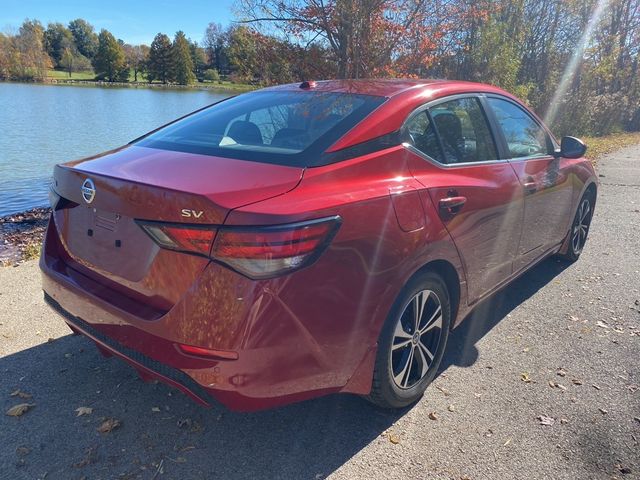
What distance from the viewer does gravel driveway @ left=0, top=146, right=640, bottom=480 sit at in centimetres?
235

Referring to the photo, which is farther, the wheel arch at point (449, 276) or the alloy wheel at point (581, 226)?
the alloy wheel at point (581, 226)

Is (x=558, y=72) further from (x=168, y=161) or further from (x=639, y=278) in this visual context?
(x=168, y=161)

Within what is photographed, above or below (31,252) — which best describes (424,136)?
above

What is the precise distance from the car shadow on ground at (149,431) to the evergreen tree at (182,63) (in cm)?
8337

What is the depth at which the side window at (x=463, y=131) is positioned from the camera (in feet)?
9.64

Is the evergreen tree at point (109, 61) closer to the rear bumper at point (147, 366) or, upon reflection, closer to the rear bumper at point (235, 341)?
the rear bumper at point (147, 366)

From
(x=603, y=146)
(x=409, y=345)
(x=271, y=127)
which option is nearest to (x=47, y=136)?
(x=271, y=127)

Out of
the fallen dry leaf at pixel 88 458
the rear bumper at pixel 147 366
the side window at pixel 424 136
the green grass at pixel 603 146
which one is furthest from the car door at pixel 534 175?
the green grass at pixel 603 146

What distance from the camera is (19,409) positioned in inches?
106

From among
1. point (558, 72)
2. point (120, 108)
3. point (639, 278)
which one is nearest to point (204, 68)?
point (120, 108)

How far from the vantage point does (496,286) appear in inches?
137

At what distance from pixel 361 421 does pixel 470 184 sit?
1.48 meters

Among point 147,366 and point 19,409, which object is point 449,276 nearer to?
point 147,366

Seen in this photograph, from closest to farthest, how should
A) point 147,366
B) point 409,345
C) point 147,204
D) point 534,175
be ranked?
point 147,204, point 147,366, point 409,345, point 534,175
